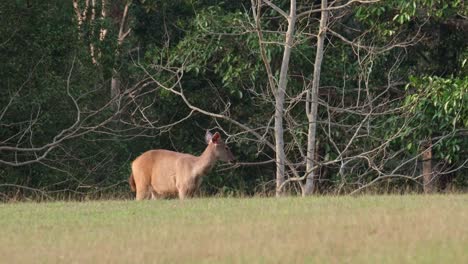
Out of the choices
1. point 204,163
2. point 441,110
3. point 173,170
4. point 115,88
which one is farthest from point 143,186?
point 115,88

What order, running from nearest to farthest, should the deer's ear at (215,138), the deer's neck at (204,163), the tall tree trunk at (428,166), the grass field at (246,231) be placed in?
the grass field at (246,231), the deer's neck at (204,163), the deer's ear at (215,138), the tall tree trunk at (428,166)

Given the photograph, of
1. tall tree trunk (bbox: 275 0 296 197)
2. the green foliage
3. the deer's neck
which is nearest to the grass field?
tall tree trunk (bbox: 275 0 296 197)

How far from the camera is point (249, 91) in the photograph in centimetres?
2462

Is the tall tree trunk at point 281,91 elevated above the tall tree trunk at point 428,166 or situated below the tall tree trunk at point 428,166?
above

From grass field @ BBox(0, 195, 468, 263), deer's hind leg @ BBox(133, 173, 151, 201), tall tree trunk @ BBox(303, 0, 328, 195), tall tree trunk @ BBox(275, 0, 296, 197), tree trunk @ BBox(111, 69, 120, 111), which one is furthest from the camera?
tree trunk @ BBox(111, 69, 120, 111)

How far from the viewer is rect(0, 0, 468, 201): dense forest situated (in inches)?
864

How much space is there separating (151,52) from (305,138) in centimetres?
380

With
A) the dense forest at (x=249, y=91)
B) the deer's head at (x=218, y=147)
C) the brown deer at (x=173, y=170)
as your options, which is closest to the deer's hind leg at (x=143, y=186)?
the brown deer at (x=173, y=170)

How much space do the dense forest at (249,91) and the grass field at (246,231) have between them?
5.26 meters

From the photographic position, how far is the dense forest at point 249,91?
2194 cm

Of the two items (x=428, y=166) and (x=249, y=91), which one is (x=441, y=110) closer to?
(x=428, y=166)

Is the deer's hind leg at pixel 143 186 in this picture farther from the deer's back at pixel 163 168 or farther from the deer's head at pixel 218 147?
the deer's head at pixel 218 147

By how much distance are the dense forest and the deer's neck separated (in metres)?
0.67

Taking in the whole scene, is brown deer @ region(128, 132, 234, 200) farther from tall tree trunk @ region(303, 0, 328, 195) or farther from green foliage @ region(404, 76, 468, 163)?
green foliage @ region(404, 76, 468, 163)
